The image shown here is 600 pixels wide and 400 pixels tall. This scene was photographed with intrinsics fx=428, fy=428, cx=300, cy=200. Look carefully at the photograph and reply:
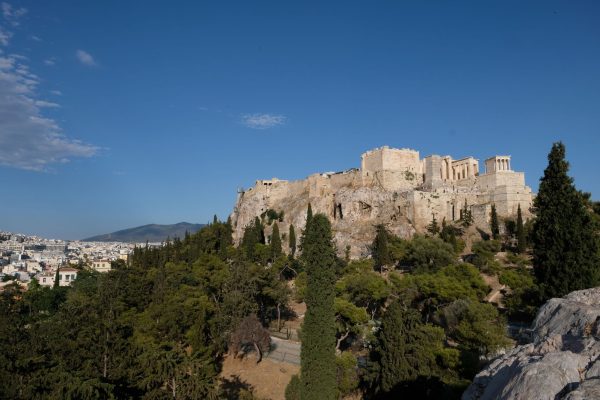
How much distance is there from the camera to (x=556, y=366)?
4535 millimetres

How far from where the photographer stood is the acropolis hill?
50031 mm

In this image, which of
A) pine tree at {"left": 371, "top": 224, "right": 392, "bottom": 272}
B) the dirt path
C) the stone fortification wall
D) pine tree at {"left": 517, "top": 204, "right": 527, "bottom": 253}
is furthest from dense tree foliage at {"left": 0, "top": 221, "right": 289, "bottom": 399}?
the stone fortification wall

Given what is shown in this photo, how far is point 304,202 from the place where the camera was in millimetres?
60781

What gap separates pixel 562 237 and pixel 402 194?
33972 mm

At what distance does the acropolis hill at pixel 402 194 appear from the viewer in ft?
164

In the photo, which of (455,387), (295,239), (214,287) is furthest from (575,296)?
(295,239)

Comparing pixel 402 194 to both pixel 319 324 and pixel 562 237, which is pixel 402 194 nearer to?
pixel 562 237

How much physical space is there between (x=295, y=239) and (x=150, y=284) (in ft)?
69.2

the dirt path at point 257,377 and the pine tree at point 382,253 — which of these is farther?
the pine tree at point 382,253

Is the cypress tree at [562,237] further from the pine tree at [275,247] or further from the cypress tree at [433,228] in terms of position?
the pine tree at [275,247]

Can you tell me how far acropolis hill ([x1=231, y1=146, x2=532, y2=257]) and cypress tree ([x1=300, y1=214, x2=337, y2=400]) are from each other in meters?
30.1

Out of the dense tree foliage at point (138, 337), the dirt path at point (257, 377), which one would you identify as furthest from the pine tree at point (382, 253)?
the dirt path at point (257, 377)

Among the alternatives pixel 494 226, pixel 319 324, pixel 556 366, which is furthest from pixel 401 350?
pixel 494 226

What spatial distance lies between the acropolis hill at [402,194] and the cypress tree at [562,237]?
2962 centimetres
